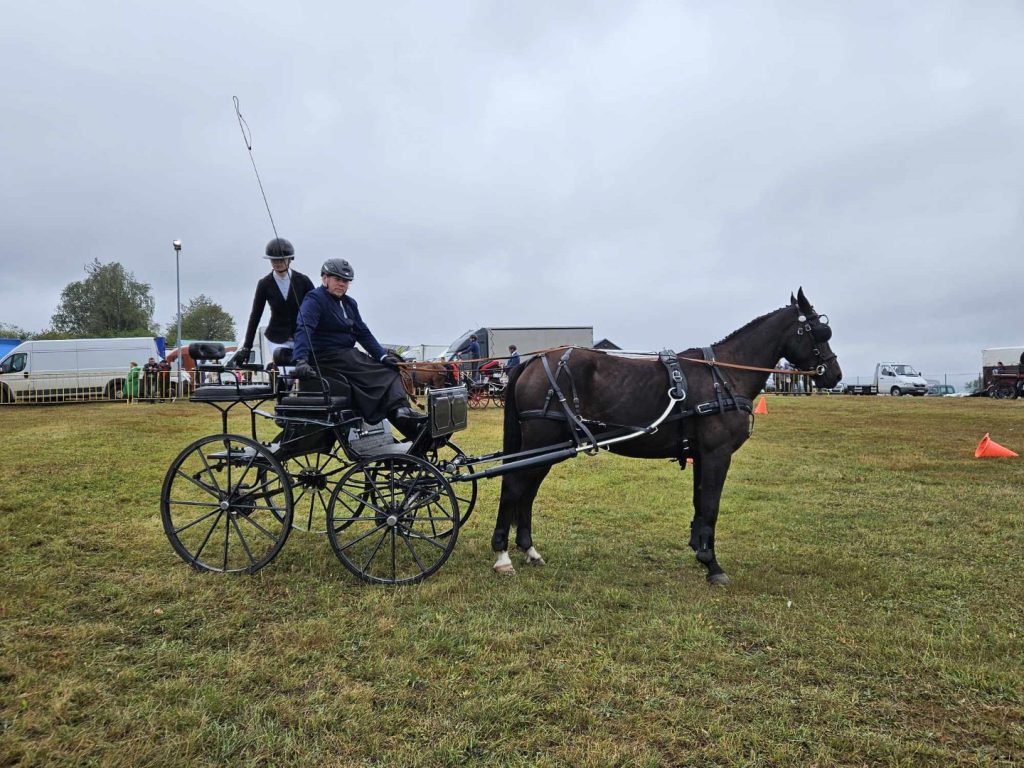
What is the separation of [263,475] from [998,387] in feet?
122

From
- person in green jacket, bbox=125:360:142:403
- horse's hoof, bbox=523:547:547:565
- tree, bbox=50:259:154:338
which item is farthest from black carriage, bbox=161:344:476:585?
tree, bbox=50:259:154:338

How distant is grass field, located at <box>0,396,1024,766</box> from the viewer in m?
2.87

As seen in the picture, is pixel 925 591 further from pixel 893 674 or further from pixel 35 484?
pixel 35 484

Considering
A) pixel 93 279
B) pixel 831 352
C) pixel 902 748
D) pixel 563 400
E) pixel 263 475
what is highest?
pixel 93 279

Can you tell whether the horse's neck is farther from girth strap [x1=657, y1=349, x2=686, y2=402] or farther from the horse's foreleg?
the horse's foreleg

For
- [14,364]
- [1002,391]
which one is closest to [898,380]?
[1002,391]

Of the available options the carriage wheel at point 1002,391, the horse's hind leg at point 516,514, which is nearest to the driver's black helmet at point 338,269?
the horse's hind leg at point 516,514

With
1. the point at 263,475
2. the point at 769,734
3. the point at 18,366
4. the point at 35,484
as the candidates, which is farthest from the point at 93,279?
the point at 769,734

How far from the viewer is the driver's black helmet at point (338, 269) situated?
5281mm

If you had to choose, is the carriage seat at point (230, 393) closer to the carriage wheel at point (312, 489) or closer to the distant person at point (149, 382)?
the carriage wheel at point (312, 489)

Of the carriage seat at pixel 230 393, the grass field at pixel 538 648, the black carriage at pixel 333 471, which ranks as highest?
the carriage seat at pixel 230 393

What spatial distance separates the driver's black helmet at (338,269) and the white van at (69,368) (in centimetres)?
2187

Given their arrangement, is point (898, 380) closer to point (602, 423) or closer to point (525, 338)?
point (525, 338)

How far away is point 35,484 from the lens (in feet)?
25.8
